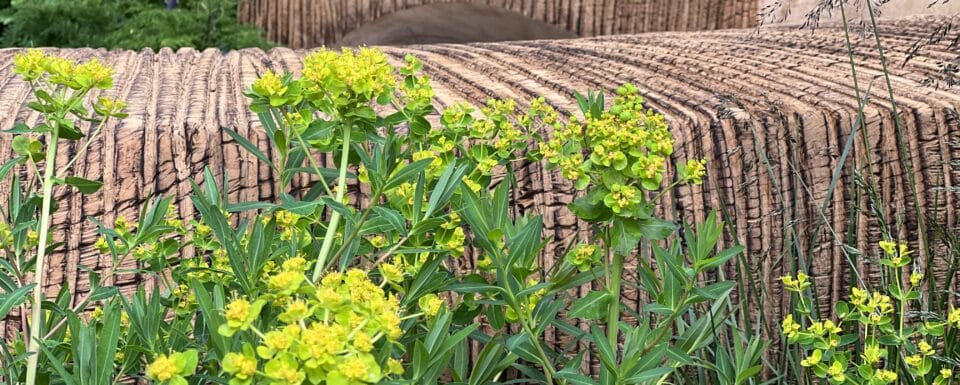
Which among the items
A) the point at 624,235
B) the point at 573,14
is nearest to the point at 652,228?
the point at 624,235

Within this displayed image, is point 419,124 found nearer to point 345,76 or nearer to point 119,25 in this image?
point 345,76

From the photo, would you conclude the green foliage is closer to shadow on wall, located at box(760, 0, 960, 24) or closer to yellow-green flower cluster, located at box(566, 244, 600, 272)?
yellow-green flower cluster, located at box(566, 244, 600, 272)

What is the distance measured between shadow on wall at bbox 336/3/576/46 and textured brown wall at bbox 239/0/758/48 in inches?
1.7

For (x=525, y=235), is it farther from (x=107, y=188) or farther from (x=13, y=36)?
(x=13, y=36)

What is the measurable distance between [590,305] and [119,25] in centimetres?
389

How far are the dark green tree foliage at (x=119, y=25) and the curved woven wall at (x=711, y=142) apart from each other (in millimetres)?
2140

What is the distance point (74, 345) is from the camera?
36.2 inches

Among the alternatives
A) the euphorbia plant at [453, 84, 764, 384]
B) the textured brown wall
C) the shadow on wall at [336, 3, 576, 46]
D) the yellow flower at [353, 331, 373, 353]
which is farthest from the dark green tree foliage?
the yellow flower at [353, 331, 373, 353]

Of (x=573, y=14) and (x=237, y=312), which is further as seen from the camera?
(x=573, y=14)

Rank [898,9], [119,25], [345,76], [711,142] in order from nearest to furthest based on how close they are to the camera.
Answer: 1. [345,76]
2. [711,142]
3. [898,9]
4. [119,25]

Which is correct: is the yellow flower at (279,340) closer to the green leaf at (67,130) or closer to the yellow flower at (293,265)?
the yellow flower at (293,265)

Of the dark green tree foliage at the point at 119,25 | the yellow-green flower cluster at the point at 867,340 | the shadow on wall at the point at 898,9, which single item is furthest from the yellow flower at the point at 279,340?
the dark green tree foliage at the point at 119,25

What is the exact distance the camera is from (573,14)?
4.02 m

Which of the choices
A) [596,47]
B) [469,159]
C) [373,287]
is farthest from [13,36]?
[373,287]
